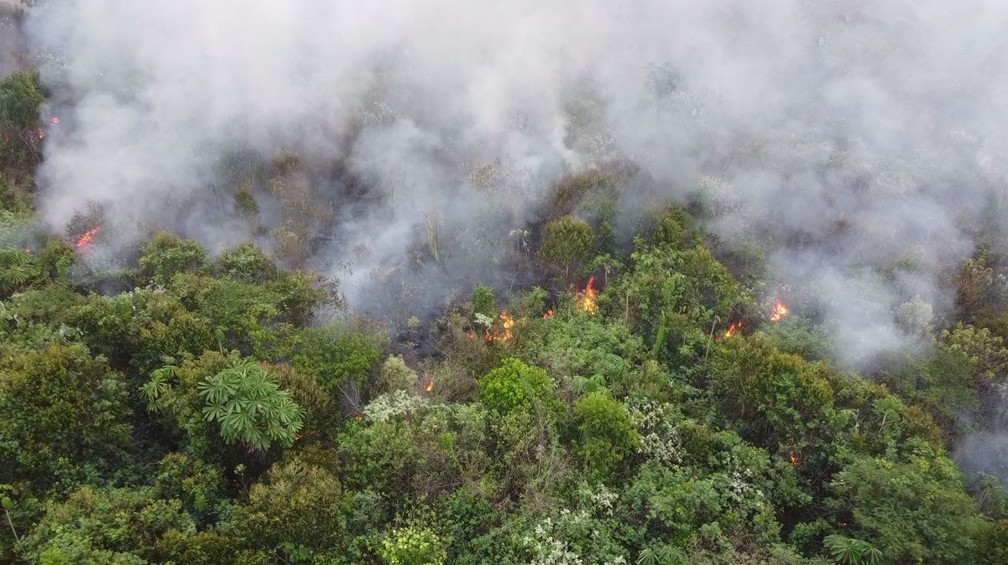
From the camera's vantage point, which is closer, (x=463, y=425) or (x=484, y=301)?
(x=463, y=425)

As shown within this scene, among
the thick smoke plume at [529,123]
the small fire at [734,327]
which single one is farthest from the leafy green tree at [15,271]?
the small fire at [734,327]

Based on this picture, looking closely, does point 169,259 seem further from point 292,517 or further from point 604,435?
point 604,435

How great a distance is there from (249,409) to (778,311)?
1357cm

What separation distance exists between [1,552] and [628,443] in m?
9.58

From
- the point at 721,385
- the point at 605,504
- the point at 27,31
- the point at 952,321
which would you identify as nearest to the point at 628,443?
the point at 605,504

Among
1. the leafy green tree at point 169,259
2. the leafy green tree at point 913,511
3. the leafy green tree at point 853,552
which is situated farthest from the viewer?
the leafy green tree at point 169,259

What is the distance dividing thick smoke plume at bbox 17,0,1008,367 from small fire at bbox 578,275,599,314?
2565mm

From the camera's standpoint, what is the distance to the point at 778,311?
1543 cm

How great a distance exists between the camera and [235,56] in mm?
19922

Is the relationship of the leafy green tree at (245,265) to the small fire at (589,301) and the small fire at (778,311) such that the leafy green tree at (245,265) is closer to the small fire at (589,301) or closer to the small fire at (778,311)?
the small fire at (589,301)

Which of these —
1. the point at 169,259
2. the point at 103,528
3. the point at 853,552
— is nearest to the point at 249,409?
the point at 103,528

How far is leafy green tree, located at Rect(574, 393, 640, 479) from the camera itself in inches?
407

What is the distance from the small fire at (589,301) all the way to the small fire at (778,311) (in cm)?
483

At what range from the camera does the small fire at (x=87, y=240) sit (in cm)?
1445
